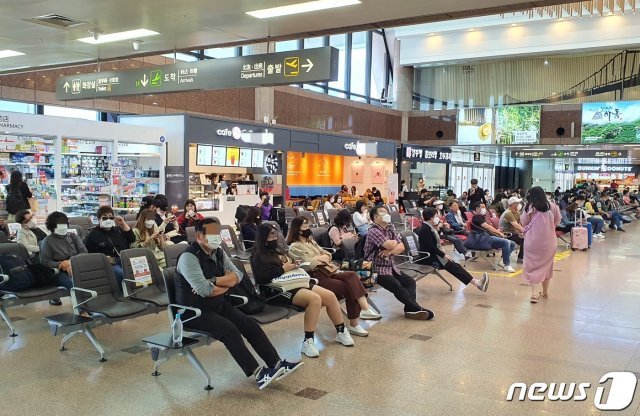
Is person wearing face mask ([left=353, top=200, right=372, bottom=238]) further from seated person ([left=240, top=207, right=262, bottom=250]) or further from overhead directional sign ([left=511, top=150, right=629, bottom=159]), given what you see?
overhead directional sign ([left=511, top=150, right=629, bottom=159])

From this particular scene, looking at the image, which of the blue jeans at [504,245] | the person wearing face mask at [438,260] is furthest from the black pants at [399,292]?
the blue jeans at [504,245]

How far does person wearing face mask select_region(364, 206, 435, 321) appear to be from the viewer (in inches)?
263

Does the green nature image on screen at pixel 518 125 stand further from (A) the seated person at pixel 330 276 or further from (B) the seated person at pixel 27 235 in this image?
→ (B) the seated person at pixel 27 235

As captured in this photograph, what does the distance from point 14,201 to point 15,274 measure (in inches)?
174

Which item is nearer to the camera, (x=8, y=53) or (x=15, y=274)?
(x=15, y=274)

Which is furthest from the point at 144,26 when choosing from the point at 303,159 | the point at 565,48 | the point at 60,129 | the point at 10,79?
the point at 565,48

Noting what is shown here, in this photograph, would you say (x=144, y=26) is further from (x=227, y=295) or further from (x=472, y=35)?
(x=472, y=35)

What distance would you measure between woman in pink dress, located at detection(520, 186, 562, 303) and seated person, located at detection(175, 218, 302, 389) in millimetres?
4346

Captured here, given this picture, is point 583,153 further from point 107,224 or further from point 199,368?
point 199,368

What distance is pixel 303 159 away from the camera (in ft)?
67.8

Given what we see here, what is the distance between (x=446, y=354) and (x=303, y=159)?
15656 millimetres

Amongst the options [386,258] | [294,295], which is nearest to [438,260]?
[386,258]

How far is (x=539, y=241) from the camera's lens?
7879mm

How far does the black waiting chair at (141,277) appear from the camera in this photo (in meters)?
5.64
